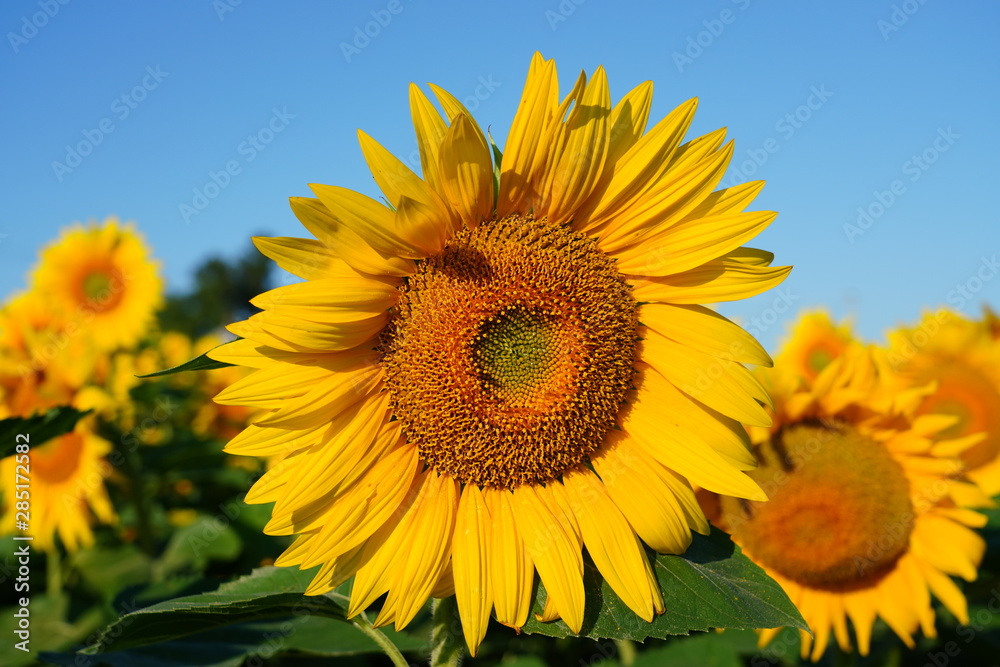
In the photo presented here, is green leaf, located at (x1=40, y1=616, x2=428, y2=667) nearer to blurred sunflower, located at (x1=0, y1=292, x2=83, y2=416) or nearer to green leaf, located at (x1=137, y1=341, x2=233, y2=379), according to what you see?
green leaf, located at (x1=137, y1=341, x2=233, y2=379)

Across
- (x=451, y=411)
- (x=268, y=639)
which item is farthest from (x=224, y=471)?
(x=451, y=411)

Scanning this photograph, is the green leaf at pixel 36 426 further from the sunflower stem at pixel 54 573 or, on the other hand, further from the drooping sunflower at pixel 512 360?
the sunflower stem at pixel 54 573

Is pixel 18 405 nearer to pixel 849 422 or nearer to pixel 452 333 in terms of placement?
pixel 452 333

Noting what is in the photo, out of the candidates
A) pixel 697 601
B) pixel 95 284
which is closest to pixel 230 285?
pixel 95 284

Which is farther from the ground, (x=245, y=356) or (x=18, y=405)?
(x=245, y=356)

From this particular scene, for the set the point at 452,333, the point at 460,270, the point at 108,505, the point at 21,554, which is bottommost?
the point at 21,554

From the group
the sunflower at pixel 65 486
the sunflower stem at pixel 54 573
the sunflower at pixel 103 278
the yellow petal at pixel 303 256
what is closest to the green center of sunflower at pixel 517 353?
the yellow petal at pixel 303 256
